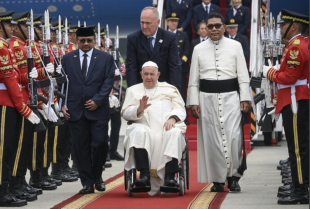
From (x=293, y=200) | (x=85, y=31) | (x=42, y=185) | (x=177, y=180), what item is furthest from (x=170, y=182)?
(x=85, y=31)

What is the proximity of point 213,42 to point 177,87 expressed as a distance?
64 centimetres

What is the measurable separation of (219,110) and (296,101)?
3.98 ft

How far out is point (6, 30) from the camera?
23.5 ft

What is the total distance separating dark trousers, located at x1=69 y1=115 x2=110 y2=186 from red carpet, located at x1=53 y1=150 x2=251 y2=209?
0.23 metres

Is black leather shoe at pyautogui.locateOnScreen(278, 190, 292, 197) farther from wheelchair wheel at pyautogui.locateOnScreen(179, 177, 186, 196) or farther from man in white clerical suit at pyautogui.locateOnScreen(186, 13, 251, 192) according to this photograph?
wheelchair wheel at pyautogui.locateOnScreen(179, 177, 186, 196)

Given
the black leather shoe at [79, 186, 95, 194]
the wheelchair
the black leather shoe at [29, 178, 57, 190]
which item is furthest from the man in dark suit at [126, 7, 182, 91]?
the black leather shoe at [29, 178, 57, 190]

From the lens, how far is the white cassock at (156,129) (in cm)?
751

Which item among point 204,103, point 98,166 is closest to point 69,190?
point 98,166

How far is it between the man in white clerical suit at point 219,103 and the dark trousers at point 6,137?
2.05 m

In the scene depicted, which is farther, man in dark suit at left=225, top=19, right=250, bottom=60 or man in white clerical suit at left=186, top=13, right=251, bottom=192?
man in dark suit at left=225, top=19, right=250, bottom=60

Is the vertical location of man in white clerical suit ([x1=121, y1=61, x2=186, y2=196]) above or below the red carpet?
above

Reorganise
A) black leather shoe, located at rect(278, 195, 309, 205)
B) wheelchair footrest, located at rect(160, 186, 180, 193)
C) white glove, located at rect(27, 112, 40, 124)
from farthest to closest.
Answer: wheelchair footrest, located at rect(160, 186, 180, 193) < white glove, located at rect(27, 112, 40, 124) < black leather shoe, located at rect(278, 195, 309, 205)

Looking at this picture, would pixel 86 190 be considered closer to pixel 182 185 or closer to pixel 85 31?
pixel 182 185

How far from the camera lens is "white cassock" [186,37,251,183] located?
7.99 meters
